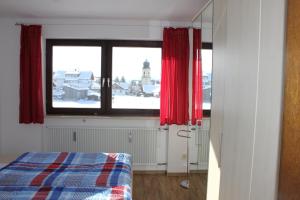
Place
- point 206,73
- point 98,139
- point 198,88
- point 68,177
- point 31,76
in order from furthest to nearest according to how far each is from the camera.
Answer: point 98,139, point 31,76, point 198,88, point 206,73, point 68,177

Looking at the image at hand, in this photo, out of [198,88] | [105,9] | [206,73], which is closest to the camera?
[206,73]

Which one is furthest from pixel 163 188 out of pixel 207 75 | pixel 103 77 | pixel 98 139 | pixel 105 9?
pixel 105 9

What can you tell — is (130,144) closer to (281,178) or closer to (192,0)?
(192,0)

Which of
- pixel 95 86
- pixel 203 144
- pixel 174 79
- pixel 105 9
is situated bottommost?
pixel 203 144

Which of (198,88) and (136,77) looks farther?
(136,77)

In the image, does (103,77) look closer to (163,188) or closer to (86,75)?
(86,75)

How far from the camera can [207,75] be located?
9.04 ft

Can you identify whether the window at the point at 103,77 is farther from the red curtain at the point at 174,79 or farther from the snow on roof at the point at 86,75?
the red curtain at the point at 174,79

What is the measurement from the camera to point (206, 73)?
280 centimetres

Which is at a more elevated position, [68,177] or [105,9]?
[105,9]

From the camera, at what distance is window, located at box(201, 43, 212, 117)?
2645 millimetres

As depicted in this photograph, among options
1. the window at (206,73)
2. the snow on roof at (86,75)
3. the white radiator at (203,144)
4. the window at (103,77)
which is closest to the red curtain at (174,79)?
the window at (103,77)

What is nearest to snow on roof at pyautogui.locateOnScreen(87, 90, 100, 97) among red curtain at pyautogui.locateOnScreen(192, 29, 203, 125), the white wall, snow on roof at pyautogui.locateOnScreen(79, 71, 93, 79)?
snow on roof at pyautogui.locateOnScreen(79, 71, 93, 79)

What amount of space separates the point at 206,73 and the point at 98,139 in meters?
2.23
